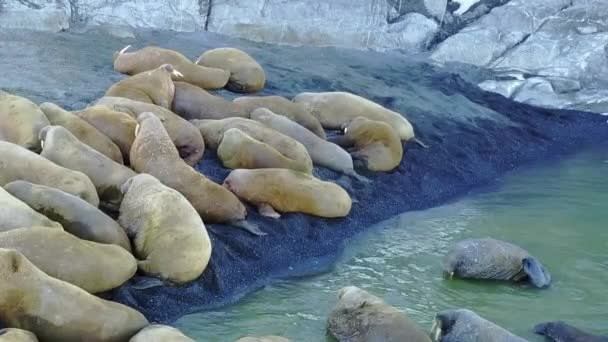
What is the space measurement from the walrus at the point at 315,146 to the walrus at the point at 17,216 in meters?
3.00

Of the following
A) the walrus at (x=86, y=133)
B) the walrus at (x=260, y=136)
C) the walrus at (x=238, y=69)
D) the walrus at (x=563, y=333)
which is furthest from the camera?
the walrus at (x=238, y=69)

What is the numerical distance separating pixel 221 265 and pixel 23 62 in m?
4.09

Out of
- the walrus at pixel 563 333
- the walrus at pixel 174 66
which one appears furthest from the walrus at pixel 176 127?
the walrus at pixel 563 333

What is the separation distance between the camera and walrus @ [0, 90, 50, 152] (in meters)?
6.12

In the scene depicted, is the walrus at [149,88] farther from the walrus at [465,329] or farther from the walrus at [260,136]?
the walrus at [465,329]

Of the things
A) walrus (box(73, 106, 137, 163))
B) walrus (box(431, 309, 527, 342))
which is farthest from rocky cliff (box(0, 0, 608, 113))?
walrus (box(431, 309, 527, 342))

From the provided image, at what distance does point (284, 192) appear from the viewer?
6508mm

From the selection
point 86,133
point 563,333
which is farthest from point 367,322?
point 86,133

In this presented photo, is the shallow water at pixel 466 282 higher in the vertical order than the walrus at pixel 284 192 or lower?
lower

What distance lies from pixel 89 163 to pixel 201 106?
202 centimetres

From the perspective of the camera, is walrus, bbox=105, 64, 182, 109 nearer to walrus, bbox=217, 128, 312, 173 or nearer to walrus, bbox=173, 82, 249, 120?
walrus, bbox=173, 82, 249, 120

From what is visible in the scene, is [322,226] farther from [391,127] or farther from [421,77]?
[421,77]

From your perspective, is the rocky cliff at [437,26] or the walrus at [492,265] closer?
the walrus at [492,265]

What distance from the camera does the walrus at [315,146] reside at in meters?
7.54
